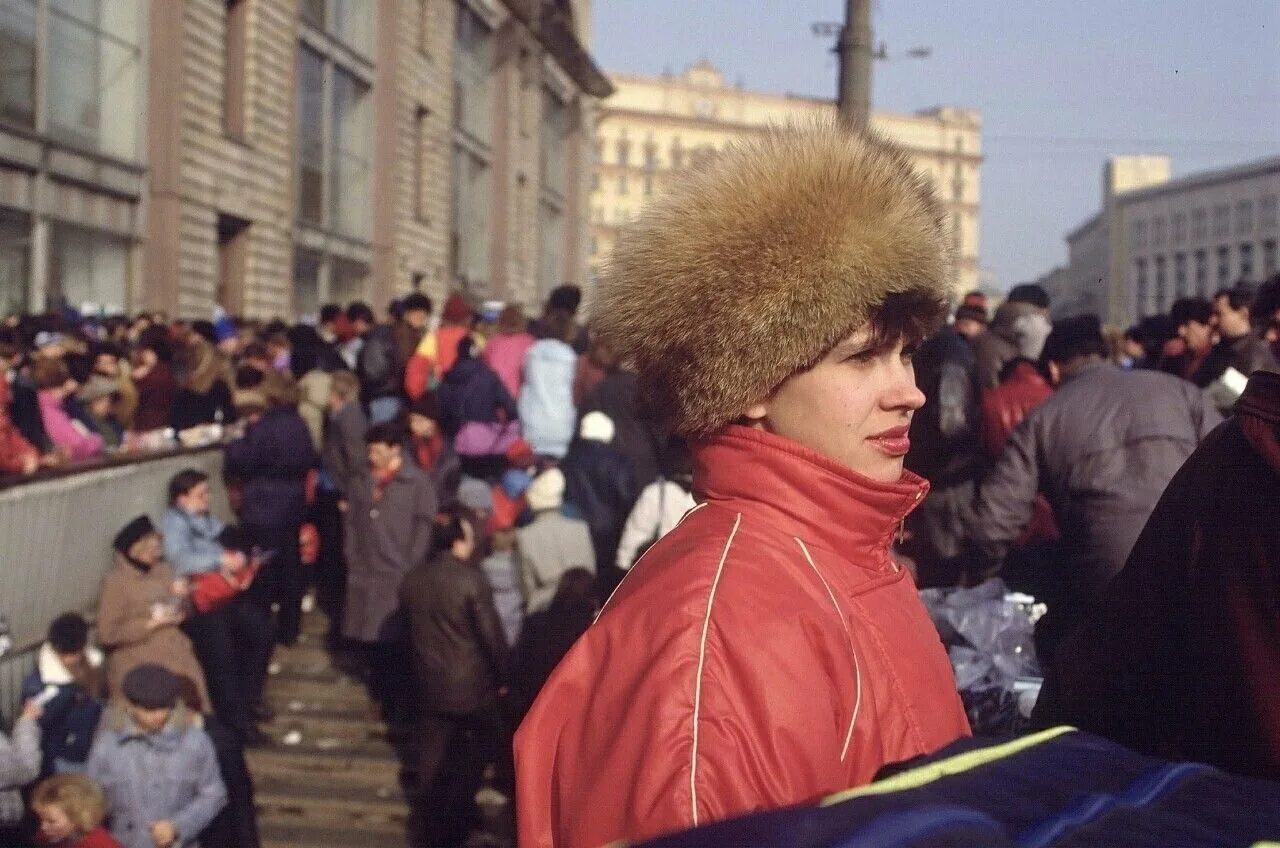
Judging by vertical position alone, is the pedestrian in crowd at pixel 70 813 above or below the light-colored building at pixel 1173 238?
below

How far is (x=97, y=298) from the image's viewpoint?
62.4ft

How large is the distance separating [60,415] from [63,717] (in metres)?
3.08

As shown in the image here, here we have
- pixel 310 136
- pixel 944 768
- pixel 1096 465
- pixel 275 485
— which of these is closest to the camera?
pixel 944 768

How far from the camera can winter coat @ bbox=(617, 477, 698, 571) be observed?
9.08 m

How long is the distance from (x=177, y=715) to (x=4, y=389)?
2.21m

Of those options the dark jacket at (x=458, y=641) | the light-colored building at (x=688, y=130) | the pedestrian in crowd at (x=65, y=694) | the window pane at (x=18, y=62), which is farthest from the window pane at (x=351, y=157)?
the light-colored building at (x=688, y=130)

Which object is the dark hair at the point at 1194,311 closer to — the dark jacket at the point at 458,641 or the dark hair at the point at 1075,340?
the dark hair at the point at 1075,340

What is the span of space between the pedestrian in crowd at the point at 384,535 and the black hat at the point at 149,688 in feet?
9.67

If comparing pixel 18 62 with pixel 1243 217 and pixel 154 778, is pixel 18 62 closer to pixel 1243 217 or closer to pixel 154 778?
pixel 154 778

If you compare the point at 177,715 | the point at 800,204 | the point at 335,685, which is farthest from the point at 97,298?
the point at 800,204

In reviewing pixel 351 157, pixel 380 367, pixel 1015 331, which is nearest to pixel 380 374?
pixel 380 367

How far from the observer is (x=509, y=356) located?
498 inches

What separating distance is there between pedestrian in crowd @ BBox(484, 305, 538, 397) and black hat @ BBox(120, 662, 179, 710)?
4.99m

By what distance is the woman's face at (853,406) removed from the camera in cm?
239
